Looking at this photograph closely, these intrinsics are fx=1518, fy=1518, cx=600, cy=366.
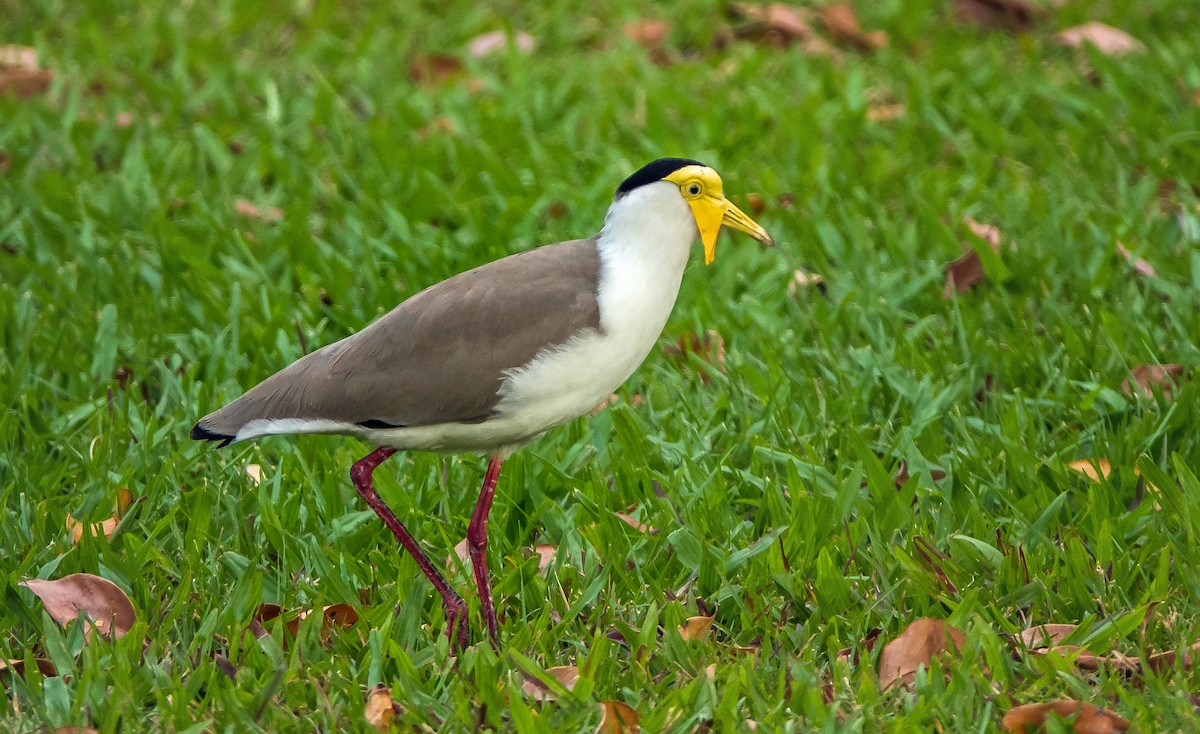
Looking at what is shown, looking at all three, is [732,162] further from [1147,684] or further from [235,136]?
[1147,684]

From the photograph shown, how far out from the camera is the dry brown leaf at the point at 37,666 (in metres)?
3.31

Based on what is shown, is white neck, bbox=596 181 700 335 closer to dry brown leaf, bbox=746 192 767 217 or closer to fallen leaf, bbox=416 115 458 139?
dry brown leaf, bbox=746 192 767 217

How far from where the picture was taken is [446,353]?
3.60 metres

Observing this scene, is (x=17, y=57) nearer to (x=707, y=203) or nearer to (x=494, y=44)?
(x=494, y=44)

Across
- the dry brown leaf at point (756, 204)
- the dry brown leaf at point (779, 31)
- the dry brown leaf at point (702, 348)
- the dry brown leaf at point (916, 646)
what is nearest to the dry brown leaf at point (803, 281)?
the dry brown leaf at point (702, 348)

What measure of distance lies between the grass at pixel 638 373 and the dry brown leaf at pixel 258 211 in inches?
3.5

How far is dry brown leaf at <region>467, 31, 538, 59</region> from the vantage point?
7.28 m

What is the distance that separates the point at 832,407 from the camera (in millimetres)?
4406

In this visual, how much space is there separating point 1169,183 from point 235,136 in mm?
3799

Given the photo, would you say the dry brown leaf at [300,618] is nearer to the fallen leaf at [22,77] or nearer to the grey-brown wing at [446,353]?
the grey-brown wing at [446,353]

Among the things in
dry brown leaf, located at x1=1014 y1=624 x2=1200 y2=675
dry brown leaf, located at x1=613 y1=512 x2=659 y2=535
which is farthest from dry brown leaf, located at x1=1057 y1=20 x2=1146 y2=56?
dry brown leaf, located at x1=1014 y1=624 x2=1200 y2=675

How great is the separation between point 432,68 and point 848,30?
2.01 meters

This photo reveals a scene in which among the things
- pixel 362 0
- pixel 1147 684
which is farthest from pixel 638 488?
pixel 362 0

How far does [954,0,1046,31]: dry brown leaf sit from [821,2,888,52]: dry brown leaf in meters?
0.46
